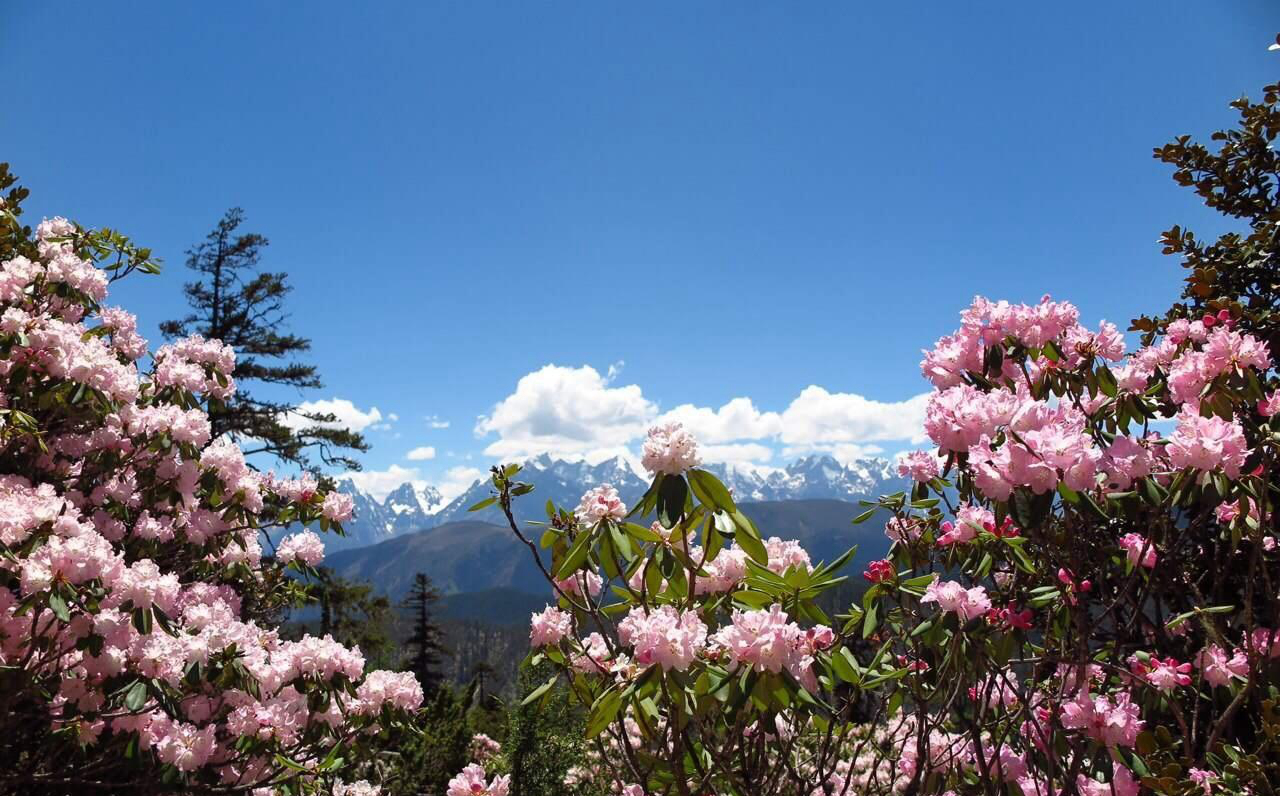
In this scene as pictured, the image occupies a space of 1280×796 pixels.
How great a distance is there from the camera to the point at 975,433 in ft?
6.29

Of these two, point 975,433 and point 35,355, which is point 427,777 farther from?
point 975,433

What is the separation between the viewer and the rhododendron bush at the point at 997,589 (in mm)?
1829

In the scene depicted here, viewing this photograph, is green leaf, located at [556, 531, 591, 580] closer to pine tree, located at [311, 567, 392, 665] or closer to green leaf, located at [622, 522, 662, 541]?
green leaf, located at [622, 522, 662, 541]

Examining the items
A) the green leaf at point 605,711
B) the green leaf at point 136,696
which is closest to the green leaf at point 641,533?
the green leaf at point 605,711

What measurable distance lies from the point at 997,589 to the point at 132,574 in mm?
3177

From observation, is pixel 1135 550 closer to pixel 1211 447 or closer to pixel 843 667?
pixel 1211 447

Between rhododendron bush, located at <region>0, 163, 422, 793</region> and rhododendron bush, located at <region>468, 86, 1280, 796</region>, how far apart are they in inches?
39.6

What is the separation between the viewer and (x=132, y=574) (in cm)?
242

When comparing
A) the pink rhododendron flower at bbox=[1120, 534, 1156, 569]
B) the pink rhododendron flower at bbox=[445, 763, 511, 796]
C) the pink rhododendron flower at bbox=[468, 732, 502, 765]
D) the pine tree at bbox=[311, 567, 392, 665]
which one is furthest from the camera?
the pine tree at bbox=[311, 567, 392, 665]

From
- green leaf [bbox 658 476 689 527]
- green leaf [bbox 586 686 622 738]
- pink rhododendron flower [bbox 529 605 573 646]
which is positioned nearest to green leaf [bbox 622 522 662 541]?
green leaf [bbox 658 476 689 527]

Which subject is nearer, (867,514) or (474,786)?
(867,514)

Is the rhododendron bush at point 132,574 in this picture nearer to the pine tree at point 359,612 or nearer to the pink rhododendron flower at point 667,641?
the pink rhododendron flower at point 667,641

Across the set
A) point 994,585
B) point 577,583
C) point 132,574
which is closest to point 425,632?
point 132,574

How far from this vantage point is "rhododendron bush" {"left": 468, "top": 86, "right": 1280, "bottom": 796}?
1829 mm
